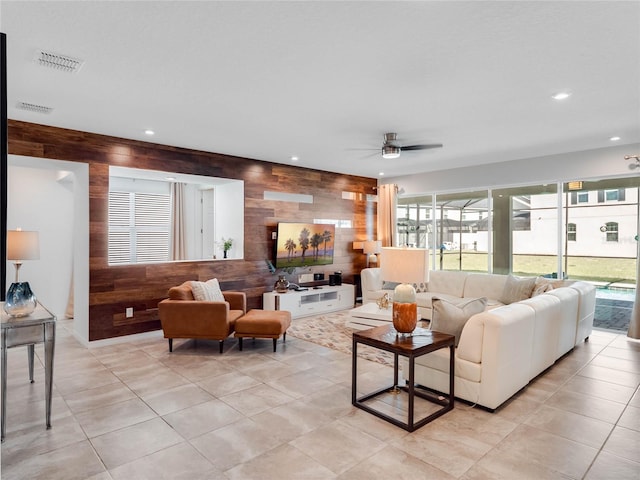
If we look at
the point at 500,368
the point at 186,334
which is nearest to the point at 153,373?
the point at 186,334

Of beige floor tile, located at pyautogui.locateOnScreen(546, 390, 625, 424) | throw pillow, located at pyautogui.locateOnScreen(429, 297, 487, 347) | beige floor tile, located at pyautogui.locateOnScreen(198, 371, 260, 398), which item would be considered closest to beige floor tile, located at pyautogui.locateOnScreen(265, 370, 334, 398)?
beige floor tile, located at pyautogui.locateOnScreen(198, 371, 260, 398)

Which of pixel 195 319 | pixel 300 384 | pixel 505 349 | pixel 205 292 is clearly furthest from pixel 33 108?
pixel 505 349

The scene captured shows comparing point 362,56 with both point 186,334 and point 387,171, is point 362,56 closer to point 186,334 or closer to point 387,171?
point 186,334

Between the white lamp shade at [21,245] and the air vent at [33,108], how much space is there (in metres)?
1.45

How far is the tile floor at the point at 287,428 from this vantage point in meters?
2.40

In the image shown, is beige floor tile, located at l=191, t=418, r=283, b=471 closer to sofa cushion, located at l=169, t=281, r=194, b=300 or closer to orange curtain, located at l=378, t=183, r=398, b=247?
sofa cushion, located at l=169, t=281, r=194, b=300

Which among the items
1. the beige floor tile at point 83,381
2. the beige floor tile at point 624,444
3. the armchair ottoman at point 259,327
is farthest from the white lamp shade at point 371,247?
the beige floor tile at point 624,444

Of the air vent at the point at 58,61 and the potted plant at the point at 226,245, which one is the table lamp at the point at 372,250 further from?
the air vent at the point at 58,61

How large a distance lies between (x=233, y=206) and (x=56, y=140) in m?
2.71

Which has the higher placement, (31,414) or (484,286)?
(484,286)

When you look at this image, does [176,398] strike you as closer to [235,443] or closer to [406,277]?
[235,443]

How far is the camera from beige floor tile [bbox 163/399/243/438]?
2.88m

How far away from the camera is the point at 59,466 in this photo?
242 cm

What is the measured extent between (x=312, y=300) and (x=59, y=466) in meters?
4.81
